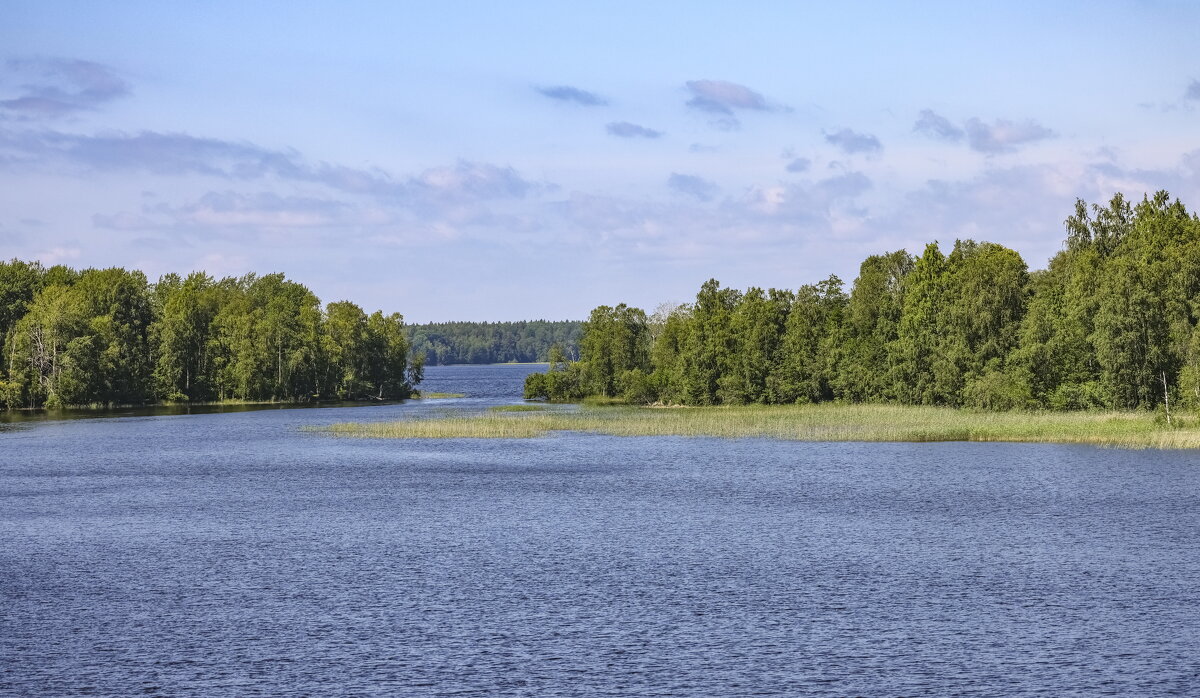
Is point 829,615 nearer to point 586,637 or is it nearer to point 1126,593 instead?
point 586,637

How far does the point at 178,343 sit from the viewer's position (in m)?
138

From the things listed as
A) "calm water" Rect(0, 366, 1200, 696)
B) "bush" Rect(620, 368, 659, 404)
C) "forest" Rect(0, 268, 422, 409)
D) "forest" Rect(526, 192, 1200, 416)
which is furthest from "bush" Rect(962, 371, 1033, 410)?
"forest" Rect(0, 268, 422, 409)

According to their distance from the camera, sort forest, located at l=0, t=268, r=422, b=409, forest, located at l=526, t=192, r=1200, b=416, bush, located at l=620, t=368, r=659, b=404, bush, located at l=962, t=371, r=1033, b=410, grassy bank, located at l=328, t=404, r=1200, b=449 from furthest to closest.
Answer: bush, located at l=620, t=368, r=659, b=404 < forest, located at l=0, t=268, r=422, b=409 < bush, located at l=962, t=371, r=1033, b=410 < forest, located at l=526, t=192, r=1200, b=416 < grassy bank, located at l=328, t=404, r=1200, b=449

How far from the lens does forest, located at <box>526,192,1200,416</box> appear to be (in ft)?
248

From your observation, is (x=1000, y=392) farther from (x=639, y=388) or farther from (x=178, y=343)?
(x=178, y=343)

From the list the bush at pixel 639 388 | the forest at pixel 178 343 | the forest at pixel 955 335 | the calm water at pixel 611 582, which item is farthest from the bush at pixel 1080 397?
the forest at pixel 178 343

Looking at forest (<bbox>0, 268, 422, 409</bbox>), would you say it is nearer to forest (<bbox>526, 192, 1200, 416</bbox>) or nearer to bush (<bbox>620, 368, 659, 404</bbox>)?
forest (<bbox>526, 192, 1200, 416</bbox>)

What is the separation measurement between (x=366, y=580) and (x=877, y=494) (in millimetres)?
24154

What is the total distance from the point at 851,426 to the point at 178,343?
9078 centimetres

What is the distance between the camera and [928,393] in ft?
330

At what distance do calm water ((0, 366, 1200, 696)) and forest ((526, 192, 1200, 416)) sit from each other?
2216 cm

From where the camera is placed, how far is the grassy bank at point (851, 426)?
65.4m

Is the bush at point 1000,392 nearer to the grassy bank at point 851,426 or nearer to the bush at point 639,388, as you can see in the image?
the grassy bank at point 851,426

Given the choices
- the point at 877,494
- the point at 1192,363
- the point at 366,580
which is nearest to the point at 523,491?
the point at 877,494
